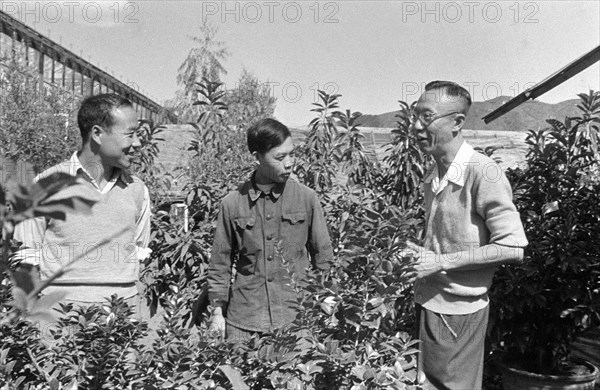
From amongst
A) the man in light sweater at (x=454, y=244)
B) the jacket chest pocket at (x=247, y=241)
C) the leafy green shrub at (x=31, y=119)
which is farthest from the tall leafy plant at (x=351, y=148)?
the leafy green shrub at (x=31, y=119)

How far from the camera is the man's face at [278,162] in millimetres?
2902

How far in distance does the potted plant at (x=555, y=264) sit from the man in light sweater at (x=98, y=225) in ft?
7.89

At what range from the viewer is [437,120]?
241 cm

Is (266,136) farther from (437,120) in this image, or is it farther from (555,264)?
(555,264)

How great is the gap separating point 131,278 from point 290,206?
782 millimetres

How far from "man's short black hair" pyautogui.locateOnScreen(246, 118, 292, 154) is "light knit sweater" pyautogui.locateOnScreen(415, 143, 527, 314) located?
0.76 meters

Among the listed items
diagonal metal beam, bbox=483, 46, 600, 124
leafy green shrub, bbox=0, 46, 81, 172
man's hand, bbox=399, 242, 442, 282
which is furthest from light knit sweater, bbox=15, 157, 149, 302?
leafy green shrub, bbox=0, 46, 81, 172

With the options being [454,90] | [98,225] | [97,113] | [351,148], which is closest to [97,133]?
[97,113]

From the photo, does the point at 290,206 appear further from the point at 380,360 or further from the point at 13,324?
the point at 13,324

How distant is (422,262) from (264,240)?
33.2 inches

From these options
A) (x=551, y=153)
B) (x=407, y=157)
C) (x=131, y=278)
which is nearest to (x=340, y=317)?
(x=131, y=278)

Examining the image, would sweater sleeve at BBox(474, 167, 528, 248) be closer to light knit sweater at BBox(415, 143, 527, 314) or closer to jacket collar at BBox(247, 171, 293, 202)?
light knit sweater at BBox(415, 143, 527, 314)

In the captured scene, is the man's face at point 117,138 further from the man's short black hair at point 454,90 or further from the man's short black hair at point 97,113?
the man's short black hair at point 454,90

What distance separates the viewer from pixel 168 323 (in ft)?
7.23
